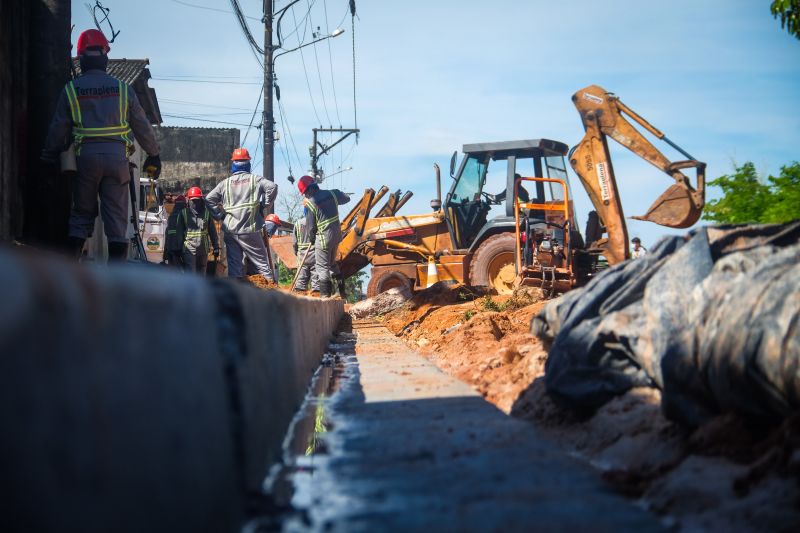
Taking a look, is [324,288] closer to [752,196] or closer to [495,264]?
[495,264]

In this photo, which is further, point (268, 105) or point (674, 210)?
point (268, 105)

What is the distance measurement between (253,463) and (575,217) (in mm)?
14238

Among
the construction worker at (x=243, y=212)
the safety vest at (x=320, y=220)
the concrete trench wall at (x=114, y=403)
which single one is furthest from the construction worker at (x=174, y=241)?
the concrete trench wall at (x=114, y=403)

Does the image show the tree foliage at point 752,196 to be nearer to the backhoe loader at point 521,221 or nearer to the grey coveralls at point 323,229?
the backhoe loader at point 521,221

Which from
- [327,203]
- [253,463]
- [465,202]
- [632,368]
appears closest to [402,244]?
[465,202]

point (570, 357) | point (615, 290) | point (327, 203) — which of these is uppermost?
point (327, 203)

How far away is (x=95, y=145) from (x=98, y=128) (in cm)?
15

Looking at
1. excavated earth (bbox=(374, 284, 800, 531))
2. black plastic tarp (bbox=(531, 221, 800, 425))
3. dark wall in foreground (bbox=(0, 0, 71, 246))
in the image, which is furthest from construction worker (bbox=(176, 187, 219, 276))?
black plastic tarp (bbox=(531, 221, 800, 425))

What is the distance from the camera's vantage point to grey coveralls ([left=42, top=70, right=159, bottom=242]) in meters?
6.86

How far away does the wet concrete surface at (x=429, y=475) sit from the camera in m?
2.61

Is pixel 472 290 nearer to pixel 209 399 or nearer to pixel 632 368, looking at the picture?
pixel 632 368

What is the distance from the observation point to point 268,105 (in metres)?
21.2

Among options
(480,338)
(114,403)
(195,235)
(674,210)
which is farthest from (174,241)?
(114,403)

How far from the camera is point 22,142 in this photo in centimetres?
707
